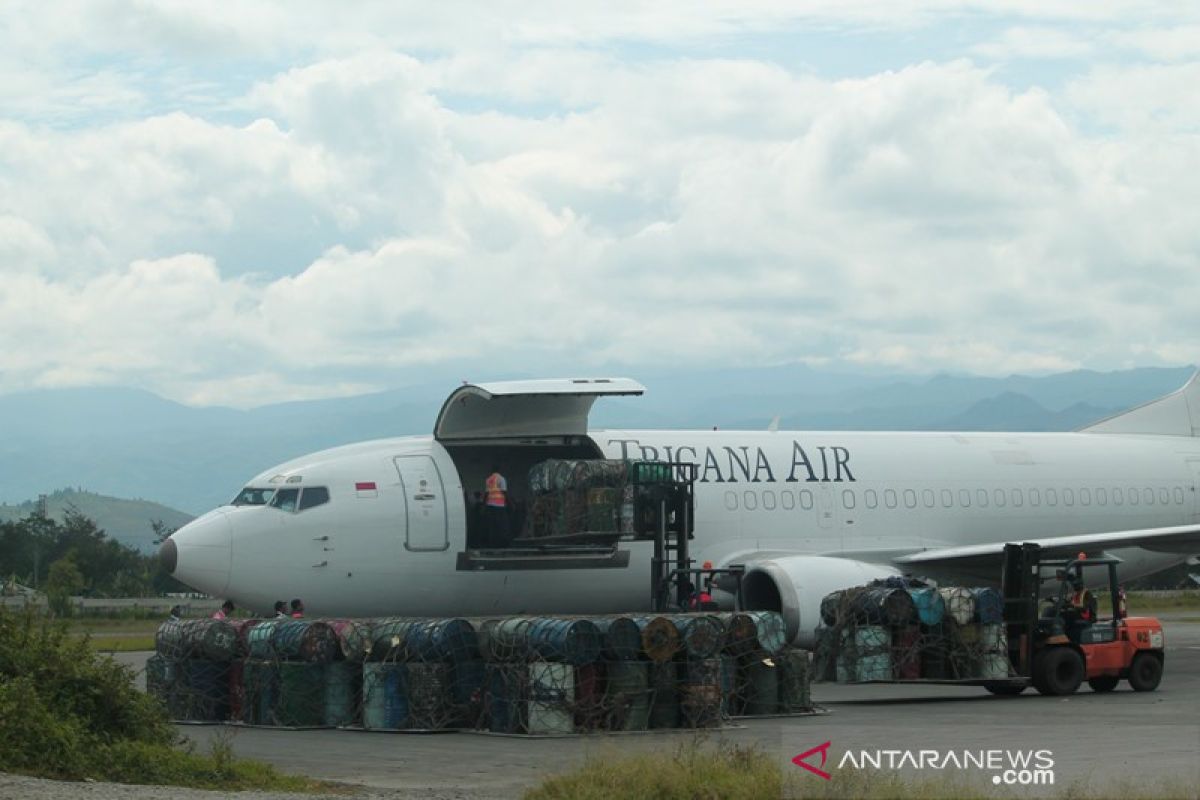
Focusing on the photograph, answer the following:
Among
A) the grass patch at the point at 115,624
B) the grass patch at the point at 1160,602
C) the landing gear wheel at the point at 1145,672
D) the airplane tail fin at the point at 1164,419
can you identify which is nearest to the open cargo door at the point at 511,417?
the landing gear wheel at the point at 1145,672

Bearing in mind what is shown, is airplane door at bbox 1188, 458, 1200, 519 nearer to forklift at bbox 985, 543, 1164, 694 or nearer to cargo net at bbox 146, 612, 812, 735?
forklift at bbox 985, 543, 1164, 694

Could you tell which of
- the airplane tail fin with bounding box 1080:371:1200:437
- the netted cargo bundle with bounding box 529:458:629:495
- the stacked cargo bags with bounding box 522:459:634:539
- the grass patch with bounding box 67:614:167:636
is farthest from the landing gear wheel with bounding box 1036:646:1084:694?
the grass patch with bounding box 67:614:167:636

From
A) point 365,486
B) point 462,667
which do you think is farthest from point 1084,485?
point 462,667

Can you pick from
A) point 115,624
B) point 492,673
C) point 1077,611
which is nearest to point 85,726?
point 492,673

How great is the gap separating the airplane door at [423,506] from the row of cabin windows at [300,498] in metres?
1.28

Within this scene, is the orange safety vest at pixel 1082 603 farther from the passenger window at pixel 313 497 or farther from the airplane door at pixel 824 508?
the passenger window at pixel 313 497

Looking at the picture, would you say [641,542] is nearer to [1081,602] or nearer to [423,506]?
[423,506]

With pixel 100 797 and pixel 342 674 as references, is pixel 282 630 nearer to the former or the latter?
pixel 342 674

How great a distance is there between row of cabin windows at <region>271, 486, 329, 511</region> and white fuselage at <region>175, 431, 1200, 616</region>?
11 centimetres

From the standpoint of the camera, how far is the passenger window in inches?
1086

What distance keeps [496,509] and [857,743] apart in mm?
11516

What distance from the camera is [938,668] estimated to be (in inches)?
929

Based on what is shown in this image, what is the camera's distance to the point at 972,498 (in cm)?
3291

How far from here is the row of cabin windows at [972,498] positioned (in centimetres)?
3092
